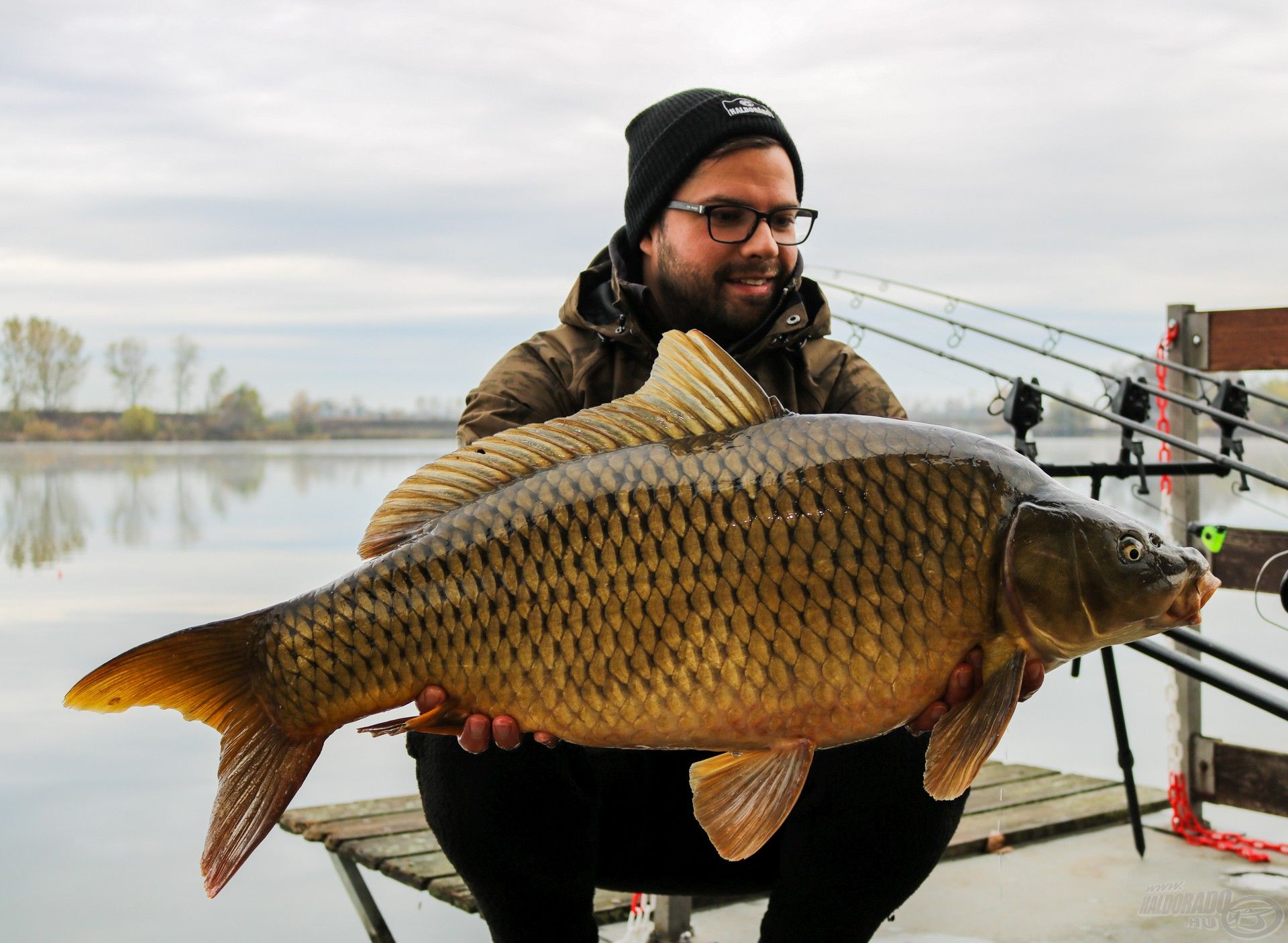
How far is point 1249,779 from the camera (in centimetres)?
290

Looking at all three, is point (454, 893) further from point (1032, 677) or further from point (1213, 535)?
point (1213, 535)

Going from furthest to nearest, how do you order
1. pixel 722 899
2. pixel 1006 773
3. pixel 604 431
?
1. pixel 1006 773
2. pixel 722 899
3. pixel 604 431

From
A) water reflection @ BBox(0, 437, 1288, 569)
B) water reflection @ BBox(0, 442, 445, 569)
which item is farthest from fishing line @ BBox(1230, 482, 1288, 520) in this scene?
water reflection @ BBox(0, 442, 445, 569)

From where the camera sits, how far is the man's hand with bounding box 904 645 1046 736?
1.25 metres

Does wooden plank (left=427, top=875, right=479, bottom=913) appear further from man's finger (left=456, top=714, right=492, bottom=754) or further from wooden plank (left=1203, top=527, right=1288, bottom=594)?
wooden plank (left=1203, top=527, right=1288, bottom=594)

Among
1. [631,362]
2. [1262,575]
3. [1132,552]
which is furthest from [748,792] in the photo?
[1262,575]

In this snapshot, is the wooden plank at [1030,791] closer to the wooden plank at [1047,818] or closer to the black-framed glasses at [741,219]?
the wooden plank at [1047,818]

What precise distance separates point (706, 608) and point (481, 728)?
289mm

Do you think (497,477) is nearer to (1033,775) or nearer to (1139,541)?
(1139,541)

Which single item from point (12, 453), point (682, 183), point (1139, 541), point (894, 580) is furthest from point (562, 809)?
point (12, 453)

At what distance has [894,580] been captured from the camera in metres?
1.23

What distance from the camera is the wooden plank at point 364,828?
2.40m

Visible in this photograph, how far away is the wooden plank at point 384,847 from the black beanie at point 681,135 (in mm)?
1228

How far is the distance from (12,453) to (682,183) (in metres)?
12.0
